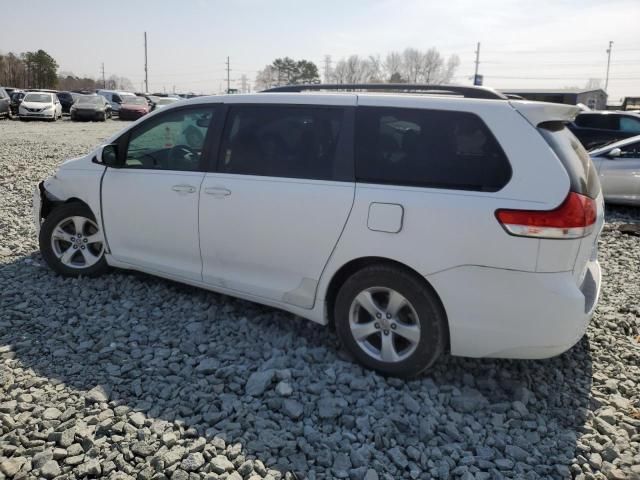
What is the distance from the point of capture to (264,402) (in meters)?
3.26

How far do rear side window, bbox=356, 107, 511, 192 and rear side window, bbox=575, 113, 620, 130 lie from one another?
12.1 metres

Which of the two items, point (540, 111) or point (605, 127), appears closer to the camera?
point (540, 111)

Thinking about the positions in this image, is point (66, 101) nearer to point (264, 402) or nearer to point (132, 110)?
point (132, 110)

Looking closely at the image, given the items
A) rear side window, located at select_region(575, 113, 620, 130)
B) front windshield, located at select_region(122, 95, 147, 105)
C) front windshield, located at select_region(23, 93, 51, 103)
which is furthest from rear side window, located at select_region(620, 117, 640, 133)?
front windshield, located at select_region(122, 95, 147, 105)

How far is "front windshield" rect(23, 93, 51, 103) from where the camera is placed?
94.4 ft

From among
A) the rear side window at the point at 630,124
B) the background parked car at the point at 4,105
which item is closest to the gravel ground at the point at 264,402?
the rear side window at the point at 630,124

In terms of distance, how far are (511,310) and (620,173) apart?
23.5ft

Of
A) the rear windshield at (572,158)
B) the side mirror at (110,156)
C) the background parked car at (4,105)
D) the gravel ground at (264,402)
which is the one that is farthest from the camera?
the background parked car at (4,105)

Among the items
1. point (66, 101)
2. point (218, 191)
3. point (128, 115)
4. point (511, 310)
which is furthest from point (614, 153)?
point (66, 101)

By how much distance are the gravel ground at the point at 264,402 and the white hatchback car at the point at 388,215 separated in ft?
1.07

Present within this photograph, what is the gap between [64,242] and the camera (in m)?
5.20

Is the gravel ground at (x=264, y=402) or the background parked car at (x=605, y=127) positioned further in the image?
the background parked car at (x=605, y=127)

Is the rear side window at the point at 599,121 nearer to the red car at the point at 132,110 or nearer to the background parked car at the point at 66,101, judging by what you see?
the red car at the point at 132,110

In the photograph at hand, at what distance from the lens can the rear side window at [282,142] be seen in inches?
146
